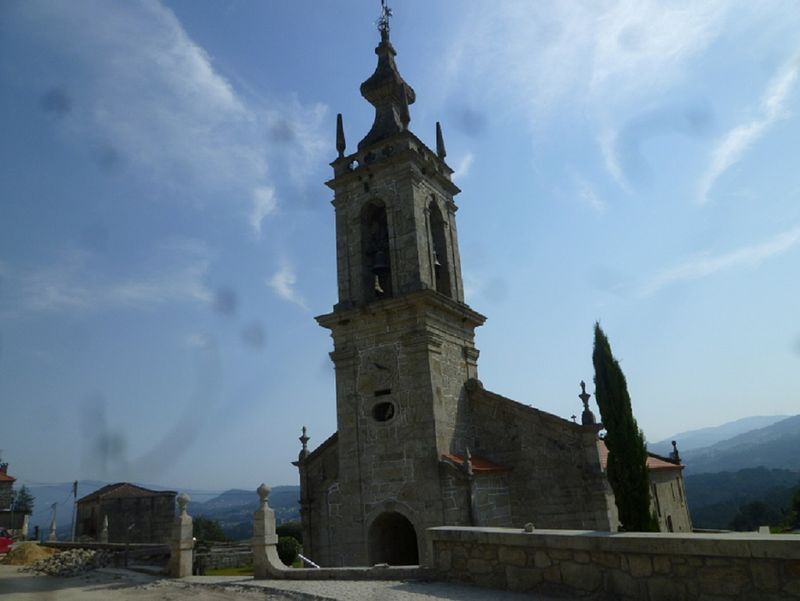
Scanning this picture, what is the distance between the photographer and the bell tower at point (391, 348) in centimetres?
1577

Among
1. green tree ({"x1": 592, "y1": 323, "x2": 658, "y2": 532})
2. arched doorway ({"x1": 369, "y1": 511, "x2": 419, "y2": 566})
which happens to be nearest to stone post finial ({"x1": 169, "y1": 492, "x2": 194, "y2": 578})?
arched doorway ({"x1": 369, "y1": 511, "x2": 419, "y2": 566})

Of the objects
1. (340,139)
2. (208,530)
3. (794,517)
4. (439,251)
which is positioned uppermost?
(340,139)

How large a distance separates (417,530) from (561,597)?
334 inches

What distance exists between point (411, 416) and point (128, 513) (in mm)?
28574

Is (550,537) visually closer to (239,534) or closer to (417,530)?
(417,530)

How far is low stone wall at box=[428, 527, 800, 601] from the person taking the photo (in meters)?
5.51

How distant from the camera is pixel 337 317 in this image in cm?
1780

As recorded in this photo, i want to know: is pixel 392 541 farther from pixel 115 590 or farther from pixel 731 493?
pixel 731 493

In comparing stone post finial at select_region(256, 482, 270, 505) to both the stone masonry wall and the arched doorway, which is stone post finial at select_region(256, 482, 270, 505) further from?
the stone masonry wall

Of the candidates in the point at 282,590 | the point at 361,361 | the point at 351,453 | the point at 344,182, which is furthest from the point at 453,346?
the point at 282,590

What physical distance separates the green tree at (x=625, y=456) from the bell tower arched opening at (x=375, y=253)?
9.37m

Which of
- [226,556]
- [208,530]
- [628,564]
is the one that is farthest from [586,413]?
[208,530]

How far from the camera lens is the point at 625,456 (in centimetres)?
981

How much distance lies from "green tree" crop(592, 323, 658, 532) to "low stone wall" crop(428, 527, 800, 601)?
3052 millimetres
